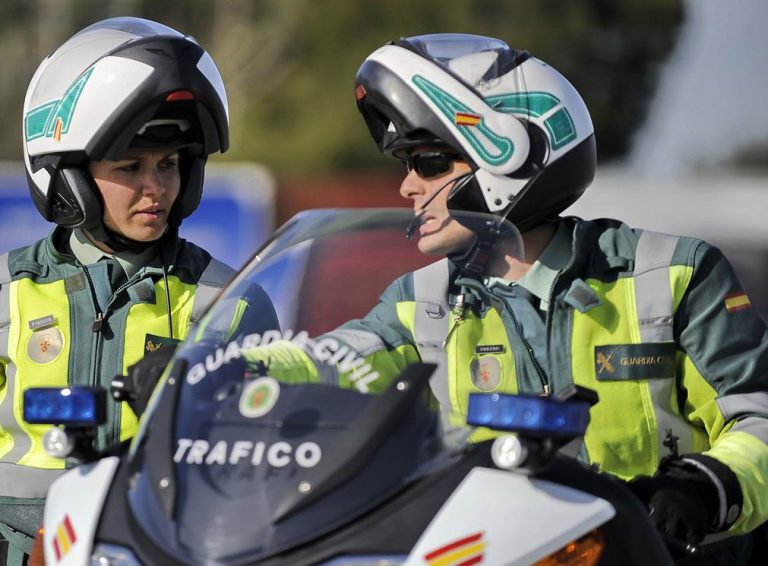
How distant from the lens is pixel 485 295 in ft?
10.9

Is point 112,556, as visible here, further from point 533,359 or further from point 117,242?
point 117,242

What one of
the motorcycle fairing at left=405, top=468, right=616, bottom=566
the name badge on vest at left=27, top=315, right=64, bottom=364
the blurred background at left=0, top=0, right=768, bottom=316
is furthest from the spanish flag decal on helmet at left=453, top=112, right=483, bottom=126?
the blurred background at left=0, top=0, right=768, bottom=316

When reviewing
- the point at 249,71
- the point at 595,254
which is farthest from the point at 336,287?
the point at 249,71

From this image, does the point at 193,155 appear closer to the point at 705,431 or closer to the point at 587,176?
the point at 587,176

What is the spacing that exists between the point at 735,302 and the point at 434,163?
0.90m

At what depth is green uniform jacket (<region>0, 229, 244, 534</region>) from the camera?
14.6ft

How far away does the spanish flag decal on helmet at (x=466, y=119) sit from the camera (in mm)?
4160

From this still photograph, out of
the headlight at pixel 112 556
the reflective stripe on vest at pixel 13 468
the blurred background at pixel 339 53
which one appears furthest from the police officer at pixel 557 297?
the blurred background at pixel 339 53

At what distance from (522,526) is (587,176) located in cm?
189

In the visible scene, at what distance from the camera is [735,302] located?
4.03 m

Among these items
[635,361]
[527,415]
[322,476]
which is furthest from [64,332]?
[527,415]

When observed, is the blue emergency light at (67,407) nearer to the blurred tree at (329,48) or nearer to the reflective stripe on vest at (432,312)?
the reflective stripe on vest at (432,312)

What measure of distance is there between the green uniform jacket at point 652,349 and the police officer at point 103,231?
1.15 m

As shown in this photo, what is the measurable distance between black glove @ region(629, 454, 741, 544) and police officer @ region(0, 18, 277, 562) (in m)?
1.77
